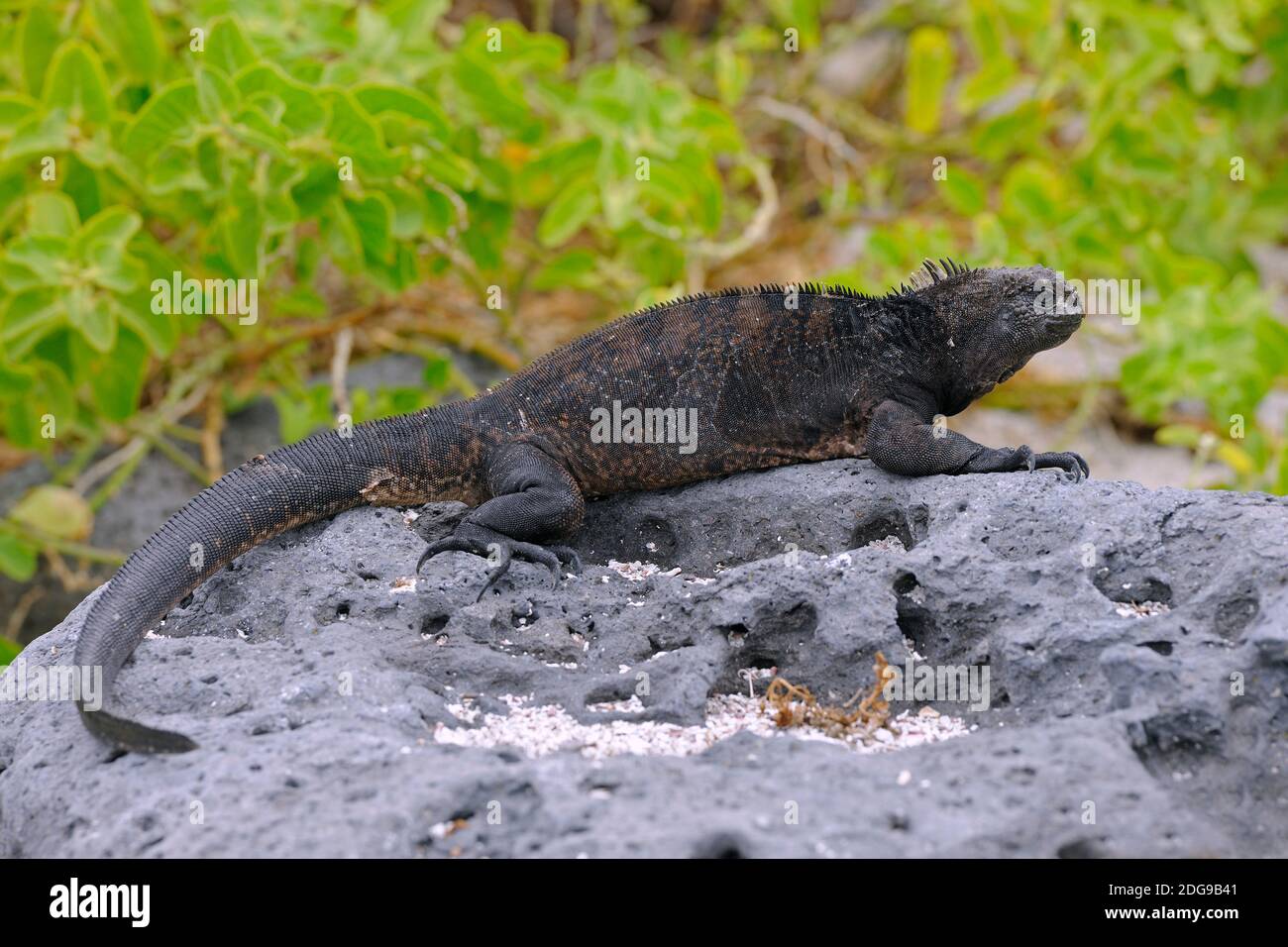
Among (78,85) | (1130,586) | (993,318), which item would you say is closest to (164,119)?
(78,85)

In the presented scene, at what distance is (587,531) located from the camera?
14.7 feet

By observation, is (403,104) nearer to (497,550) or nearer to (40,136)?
(40,136)

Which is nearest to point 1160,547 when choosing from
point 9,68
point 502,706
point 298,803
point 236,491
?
point 502,706

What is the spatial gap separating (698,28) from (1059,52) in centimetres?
428

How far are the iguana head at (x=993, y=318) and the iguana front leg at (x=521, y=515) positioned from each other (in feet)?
4.53

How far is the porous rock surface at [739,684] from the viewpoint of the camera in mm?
2625

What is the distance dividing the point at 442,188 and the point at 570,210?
0.63m

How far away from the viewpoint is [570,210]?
Result: 6.42m

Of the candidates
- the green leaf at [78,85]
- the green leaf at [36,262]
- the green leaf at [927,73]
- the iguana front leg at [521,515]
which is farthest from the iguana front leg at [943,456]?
the green leaf at [927,73]

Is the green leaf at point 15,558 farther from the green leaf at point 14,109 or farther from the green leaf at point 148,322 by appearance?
the green leaf at point 14,109

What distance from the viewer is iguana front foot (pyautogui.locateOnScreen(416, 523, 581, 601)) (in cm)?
392

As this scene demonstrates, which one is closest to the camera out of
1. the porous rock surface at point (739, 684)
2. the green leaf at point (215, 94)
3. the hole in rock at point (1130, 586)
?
the porous rock surface at point (739, 684)

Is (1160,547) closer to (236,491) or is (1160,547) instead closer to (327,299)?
(236,491)

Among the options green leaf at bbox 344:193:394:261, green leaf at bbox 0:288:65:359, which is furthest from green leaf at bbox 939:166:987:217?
green leaf at bbox 0:288:65:359
